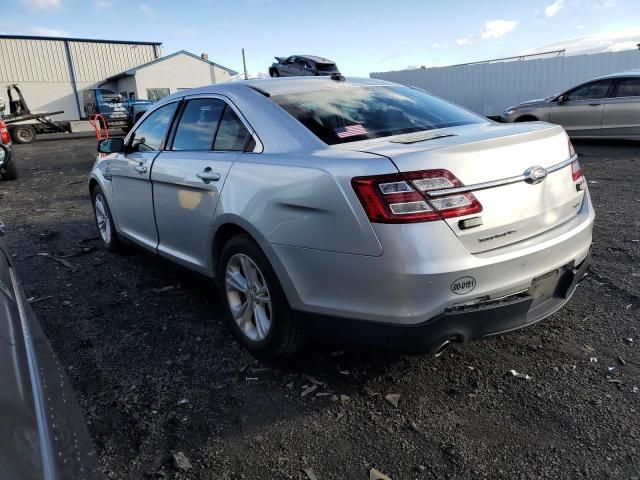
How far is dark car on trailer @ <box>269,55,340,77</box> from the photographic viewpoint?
2172 cm

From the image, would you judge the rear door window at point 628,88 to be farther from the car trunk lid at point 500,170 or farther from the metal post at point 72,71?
the metal post at point 72,71

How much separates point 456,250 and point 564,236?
76cm

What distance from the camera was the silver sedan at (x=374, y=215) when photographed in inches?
89.2

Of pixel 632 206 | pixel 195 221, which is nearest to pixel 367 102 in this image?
pixel 195 221

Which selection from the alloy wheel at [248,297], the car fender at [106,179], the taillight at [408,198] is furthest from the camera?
the car fender at [106,179]

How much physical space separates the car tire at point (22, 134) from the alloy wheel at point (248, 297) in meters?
23.8

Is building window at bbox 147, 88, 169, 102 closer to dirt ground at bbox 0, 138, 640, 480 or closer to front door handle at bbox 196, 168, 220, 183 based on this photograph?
dirt ground at bbox 0, 138, 640, 480

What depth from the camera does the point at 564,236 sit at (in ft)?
8.68

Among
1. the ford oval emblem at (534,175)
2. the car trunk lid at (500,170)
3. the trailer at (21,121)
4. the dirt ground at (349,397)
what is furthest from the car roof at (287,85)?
the trailer at (21,121)

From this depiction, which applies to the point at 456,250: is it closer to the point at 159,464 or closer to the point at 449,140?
the point at 449,140

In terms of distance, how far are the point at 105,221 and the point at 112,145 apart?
3.45 ft

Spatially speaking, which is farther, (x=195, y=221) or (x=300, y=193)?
(x=195, y=221)

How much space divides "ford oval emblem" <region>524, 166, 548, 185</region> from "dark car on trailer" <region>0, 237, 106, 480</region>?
2200 mm

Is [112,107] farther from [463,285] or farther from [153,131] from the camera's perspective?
[463,285]
